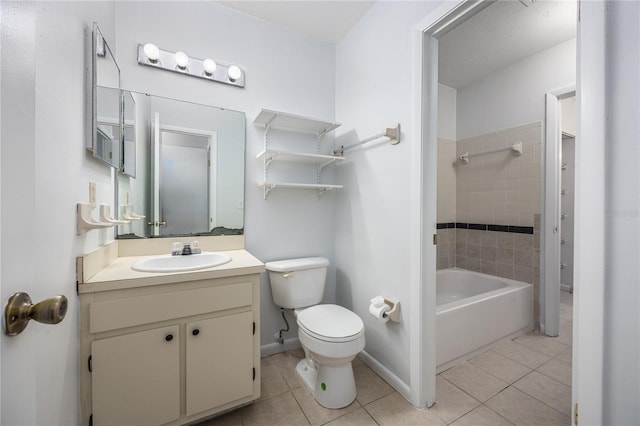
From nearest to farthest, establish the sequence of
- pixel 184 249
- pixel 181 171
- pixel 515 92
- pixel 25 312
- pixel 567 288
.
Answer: pixel 25 312
pixel 184 249
pixel 181 171
pixel 515 92
pixel 567 288

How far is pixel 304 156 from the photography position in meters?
1.84

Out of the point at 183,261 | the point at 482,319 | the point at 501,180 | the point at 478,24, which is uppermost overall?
the point at 478,24

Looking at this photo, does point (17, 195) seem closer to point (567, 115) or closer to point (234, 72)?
point (234, 72)

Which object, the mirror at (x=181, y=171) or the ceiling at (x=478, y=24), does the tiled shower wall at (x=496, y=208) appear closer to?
the ceiling at (x=478, y=24)

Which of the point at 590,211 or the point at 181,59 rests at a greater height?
the point at 181,59

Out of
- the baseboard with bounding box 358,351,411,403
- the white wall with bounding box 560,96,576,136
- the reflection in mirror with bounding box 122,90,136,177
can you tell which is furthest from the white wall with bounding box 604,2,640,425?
the white wall with bounding box 560,96,576,136

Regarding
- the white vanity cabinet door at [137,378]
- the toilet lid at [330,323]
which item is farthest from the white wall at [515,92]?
the white vanity cabinet door at [137,378]

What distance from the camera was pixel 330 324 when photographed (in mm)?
1499

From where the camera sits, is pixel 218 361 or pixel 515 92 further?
pixel 515 92

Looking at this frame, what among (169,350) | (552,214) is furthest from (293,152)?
(552,214)

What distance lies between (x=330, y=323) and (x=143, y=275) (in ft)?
3.25

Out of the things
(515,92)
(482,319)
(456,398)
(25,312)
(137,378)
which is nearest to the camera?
(25,312)

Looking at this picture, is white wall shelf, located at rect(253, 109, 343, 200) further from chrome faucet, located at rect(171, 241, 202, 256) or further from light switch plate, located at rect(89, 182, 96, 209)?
light switch plate, located at rect(89, 182, 96, 209)

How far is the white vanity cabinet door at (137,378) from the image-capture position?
1.07 metres
